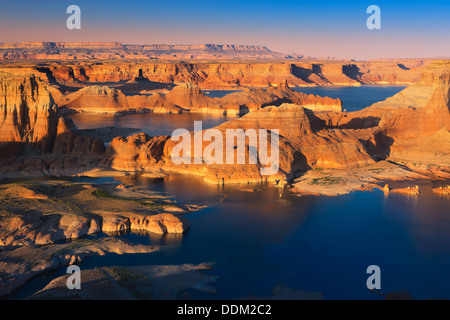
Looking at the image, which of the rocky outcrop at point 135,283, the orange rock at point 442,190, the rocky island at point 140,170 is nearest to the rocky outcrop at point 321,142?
the rocky island at point 140,170

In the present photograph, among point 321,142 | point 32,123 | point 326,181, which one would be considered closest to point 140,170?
point 32,123

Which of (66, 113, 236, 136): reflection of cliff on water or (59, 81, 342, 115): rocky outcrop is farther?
(59, 81, 342, 115): rocky outcrop

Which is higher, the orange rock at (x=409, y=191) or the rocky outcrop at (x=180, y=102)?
the rocky outcrop at (x=180, y=102)

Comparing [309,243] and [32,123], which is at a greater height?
[32,123]

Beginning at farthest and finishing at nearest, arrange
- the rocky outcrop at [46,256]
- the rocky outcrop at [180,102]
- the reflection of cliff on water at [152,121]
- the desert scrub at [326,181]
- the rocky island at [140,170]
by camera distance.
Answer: the rocky outcrop at [180,102] < the reflection of cliff on water at [152,121] < the desert scrub at [326,181] < the rocky island at [140,170] < the rocky outcrop at [46,256]

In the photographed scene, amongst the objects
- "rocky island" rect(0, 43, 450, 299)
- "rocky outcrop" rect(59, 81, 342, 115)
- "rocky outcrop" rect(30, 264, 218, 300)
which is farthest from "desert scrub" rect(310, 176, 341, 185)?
"rocky outcrop" rect(59, 81, 342, 115)

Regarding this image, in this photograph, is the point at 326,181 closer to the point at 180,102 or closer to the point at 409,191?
the point at 409,191

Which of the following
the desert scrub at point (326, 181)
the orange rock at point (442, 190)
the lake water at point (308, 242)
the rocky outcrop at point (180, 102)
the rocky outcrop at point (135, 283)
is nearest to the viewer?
the rocky outcrop at point (135, 283)

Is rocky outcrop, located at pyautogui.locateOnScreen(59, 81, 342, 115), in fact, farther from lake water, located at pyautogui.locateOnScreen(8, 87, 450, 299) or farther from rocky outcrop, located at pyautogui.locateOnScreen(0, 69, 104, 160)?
lake water, located at pyautogui.locateOnScreen(8, 87, 450, 299)

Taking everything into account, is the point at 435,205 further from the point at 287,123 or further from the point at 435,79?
the point at 435,79

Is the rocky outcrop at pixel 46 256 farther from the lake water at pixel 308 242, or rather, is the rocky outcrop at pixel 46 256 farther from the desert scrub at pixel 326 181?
the desert scrub at pixel 326 181
